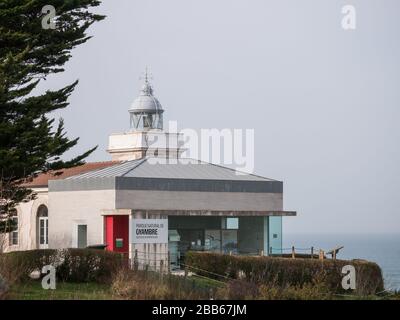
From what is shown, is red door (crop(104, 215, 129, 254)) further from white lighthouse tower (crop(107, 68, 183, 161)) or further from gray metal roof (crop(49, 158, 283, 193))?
white lighthouse tower (crop(107, 68, 183, 161))

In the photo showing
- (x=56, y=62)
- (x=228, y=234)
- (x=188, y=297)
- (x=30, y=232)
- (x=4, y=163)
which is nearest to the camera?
(x=188, y=297)

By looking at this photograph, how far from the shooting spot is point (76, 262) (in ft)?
95.0

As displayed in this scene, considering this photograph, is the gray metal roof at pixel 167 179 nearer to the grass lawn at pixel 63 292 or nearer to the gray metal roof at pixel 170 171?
the gray metal roof at pixel 170 171

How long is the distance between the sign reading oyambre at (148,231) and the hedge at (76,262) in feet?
22.5

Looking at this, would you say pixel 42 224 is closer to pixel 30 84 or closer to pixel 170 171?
pixel 170 171

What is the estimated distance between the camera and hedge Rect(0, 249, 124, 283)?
28.2 metres

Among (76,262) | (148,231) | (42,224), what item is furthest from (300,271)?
(42,224)

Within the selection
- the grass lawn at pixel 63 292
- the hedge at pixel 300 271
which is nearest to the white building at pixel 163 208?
the hedge at pixel 300 271

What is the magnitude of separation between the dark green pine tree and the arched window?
16382 mm
